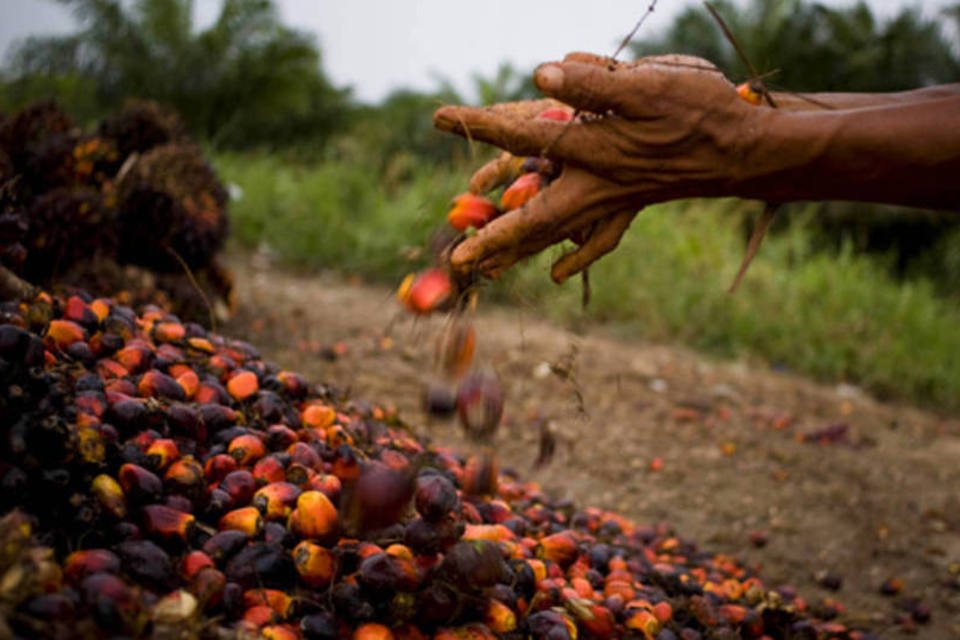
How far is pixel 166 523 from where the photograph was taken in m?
1.28

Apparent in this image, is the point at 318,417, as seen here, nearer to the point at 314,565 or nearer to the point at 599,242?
the point at 314,565

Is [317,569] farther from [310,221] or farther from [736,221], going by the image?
[736,221]

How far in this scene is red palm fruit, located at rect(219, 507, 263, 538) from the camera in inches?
53.2

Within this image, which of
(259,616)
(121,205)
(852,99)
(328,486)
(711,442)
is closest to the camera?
(259,616)

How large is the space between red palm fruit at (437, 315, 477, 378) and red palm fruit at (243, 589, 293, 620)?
528 mm

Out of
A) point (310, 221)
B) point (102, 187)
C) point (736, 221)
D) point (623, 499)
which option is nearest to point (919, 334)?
point (736, 221)

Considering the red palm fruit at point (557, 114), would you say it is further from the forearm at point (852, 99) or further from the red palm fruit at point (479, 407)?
the red palm fruit at point (479, 407)

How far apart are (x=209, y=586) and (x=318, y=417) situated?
679mm

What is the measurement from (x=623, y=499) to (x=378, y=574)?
1823mm

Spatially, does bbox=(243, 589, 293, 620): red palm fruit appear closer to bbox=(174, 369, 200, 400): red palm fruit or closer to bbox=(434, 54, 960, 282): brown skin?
bbox=(174, 369, 200, 400): red palm fruit

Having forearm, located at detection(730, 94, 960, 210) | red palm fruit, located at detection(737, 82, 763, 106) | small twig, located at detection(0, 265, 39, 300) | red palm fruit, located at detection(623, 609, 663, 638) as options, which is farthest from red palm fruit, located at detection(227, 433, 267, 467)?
red palm fruit, located at detection(737, 82, 763, 106)

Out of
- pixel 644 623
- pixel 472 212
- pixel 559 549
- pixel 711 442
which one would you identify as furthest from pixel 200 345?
pixel 711 442

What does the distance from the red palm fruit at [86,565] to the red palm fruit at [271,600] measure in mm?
201

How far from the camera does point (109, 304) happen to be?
6.18ft
